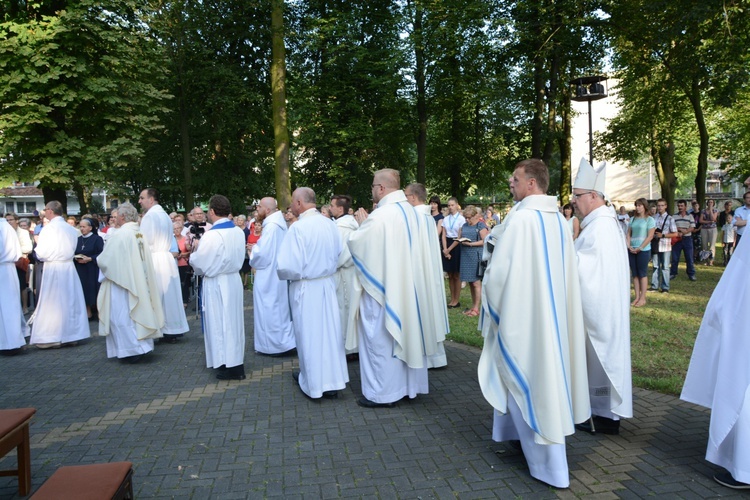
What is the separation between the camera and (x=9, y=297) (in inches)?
338

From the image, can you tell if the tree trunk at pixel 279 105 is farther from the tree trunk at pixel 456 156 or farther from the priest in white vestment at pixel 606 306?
the priest in white vestment at pixel 606 306

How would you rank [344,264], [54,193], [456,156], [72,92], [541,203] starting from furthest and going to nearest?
1. [456,156]
2. [54,193]
3. [72,92]
4. [344,264]
5. [541,203]

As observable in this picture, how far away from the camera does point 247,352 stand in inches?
342

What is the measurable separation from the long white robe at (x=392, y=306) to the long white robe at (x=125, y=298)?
11.8 ft

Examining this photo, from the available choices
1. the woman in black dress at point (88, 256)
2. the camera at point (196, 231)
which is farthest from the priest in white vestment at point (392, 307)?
the camera at point (196, 231)

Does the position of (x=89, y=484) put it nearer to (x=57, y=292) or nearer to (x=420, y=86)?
(x=57, y=292)

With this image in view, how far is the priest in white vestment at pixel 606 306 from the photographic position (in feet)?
15.5

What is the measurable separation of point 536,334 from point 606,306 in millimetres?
967

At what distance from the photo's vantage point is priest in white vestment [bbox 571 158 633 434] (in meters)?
4.72

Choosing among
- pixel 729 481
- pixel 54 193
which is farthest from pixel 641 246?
pixel 54 193

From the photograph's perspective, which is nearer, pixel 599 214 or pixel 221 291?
pixel 599 214

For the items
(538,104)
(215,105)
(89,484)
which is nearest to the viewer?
(89,484)

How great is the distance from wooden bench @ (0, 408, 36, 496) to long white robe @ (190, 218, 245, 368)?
2886 millimetres

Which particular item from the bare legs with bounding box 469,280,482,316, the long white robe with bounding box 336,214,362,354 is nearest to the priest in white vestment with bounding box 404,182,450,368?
the long white robe with bounding box 336,214,362,354
